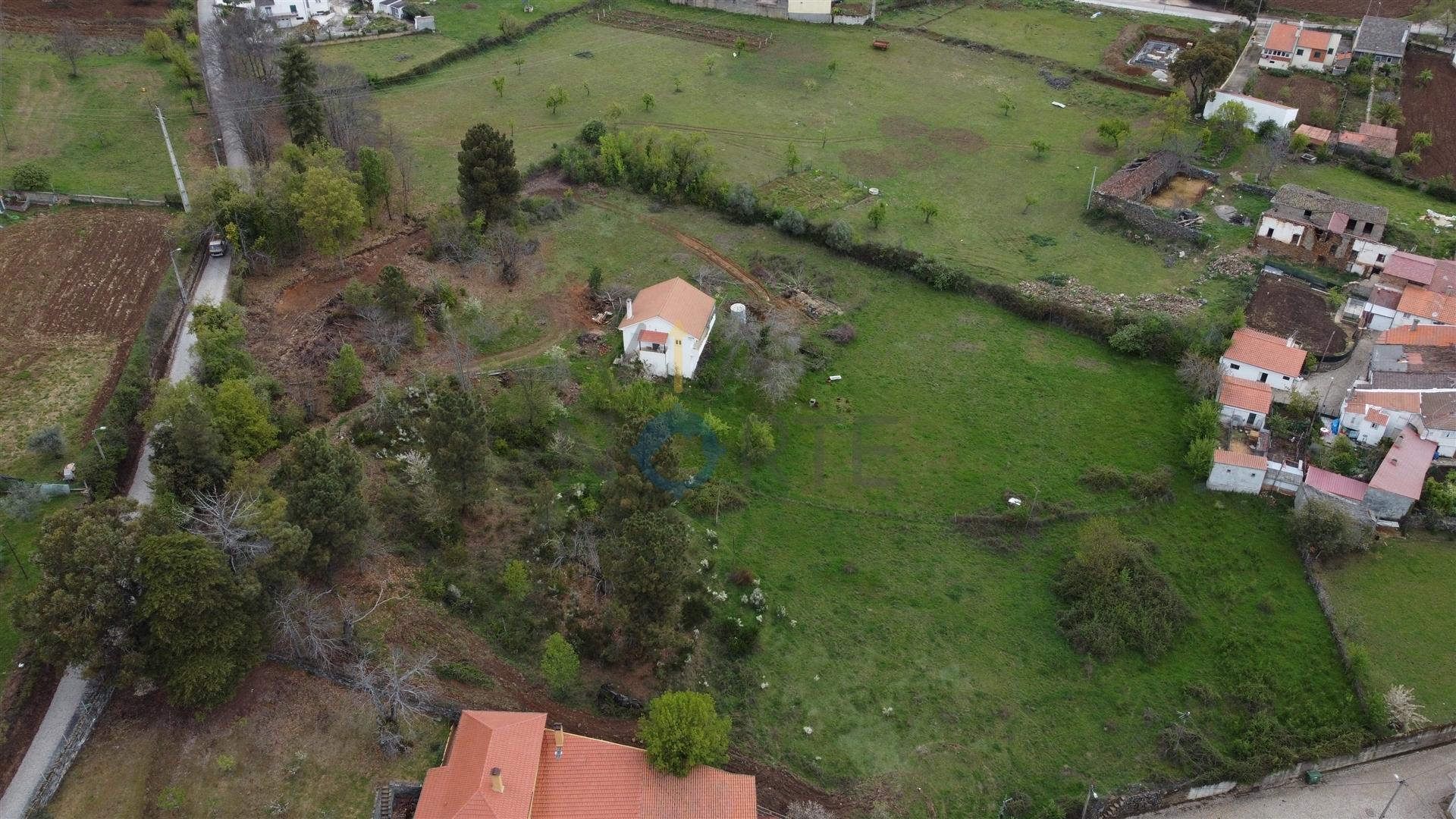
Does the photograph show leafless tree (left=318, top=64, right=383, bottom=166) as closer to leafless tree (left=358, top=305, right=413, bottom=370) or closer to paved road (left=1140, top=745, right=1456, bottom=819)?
leafless tree (left=358, top=305, right=413, bottom=370)

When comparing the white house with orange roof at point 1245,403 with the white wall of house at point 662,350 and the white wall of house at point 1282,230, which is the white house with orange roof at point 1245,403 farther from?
the white wall of house at point 662,350

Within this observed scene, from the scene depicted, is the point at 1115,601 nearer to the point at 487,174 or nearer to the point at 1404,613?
the point at 1404,613

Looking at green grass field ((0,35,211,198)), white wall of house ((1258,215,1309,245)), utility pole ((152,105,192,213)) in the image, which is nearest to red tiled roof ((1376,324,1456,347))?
white wall of house ((1258,215,1309,245))

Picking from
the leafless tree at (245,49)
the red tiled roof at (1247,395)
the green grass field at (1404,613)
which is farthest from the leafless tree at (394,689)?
the leafless tree at (245,49)

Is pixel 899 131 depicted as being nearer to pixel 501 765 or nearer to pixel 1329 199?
pixel 1329 199

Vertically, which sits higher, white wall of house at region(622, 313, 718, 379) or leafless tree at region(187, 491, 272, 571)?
leafless tree at region(187, 491, 272, 571)

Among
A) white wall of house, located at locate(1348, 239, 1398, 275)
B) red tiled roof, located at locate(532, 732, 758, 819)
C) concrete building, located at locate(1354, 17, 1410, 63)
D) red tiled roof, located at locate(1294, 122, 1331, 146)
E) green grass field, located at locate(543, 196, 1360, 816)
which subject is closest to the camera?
red tiled roof, located at locate(532, 732, 758, 819)
